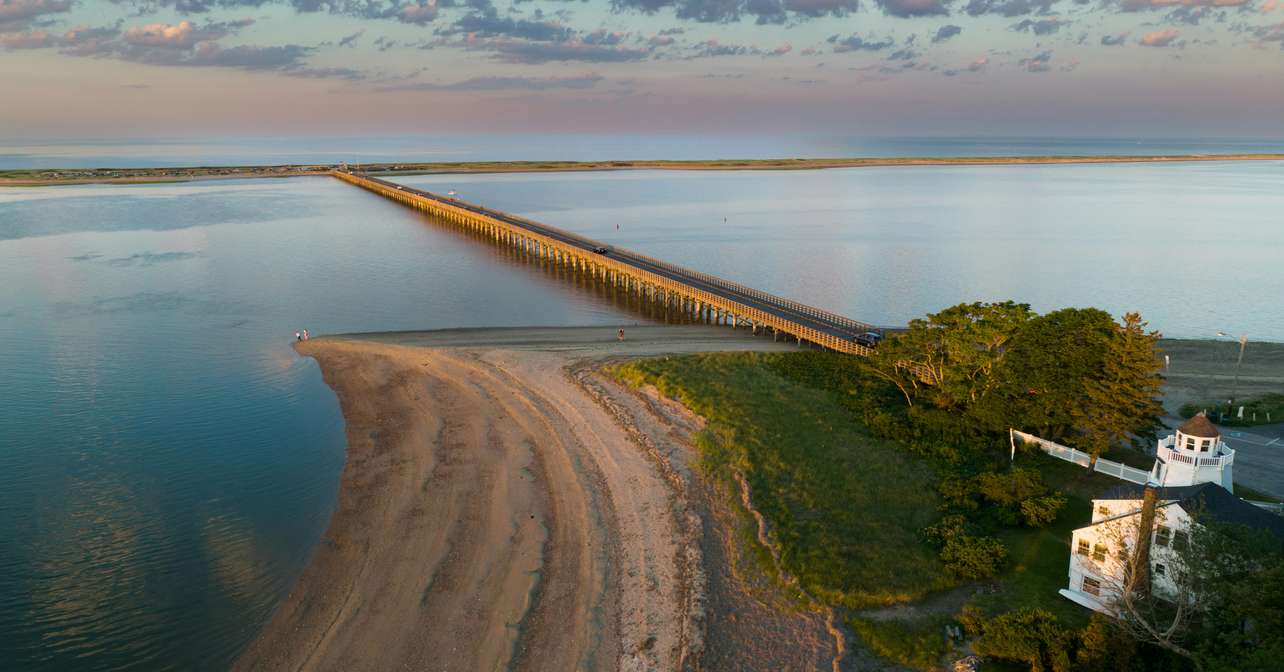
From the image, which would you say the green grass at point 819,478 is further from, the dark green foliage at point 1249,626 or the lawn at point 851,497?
the dark green foliage at point 1249,626

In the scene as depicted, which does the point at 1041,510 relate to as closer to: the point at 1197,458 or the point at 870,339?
the point at 1197,458

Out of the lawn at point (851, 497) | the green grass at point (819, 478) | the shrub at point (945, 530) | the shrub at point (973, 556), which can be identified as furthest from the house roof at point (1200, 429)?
the green grass at point (819, 478)

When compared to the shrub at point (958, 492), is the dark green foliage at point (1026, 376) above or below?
above

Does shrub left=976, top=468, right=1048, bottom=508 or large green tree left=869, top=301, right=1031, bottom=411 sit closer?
shrub left=976, top=468, right=1048, bottom=508

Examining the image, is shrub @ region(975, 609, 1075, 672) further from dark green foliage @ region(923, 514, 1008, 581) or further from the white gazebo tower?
the white gazebo tower

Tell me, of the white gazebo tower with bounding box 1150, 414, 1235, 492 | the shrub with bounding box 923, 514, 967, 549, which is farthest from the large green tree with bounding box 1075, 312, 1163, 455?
the shrub with bounding box 923, 514, 967, 549

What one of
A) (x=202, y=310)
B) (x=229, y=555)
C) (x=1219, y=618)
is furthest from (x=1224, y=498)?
(x=202, y=310)

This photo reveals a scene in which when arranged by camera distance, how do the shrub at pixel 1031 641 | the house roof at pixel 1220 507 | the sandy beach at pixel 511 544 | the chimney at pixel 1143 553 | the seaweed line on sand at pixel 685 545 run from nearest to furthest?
the shrub at pixel 1031 641 < the chimney at pixel 1143 553 < the house roof at pixel 1220 507 < the seaweed line on sand at pixel 685 545 < the sandy beach at pixel 511 544
